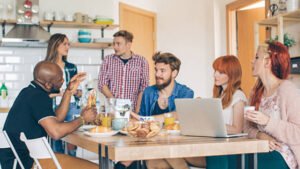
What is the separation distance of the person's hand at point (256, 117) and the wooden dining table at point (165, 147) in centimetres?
11

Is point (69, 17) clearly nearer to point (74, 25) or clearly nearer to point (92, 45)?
point (74, 25)

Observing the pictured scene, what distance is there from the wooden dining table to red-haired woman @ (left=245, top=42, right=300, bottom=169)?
0.20 metres

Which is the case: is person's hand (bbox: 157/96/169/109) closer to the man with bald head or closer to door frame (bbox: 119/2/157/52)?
the man with bald head

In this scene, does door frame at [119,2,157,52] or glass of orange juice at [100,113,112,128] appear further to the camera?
door frame at [119,2,157,52]

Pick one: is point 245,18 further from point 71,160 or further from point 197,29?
point 71,160

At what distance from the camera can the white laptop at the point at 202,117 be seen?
2.21 m

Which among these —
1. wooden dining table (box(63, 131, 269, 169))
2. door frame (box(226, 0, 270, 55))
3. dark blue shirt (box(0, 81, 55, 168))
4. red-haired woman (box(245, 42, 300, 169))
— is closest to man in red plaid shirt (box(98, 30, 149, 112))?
dark blue shirt (box(0, 81, 55, 168))

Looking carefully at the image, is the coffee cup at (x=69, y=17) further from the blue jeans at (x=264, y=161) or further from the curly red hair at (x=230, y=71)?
the blue jeans at (x=264, y=161)

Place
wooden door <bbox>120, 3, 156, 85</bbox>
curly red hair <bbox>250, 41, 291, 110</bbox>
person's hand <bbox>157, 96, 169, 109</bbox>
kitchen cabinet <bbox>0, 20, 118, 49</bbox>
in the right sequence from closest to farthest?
1. curly red hair <bbox>250, 41, 291, 110</bbox>
2. person's hand <bbox>157, 96, 169, 109</bbox>
3. kitchen cabinet <bbox>0, 20, 118, 49</bbox>
4. wooden door <bbox>120, 3, 156, 85</bbox>

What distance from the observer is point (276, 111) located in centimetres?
247

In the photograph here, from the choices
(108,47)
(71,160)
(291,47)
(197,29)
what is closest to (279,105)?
(71,160)

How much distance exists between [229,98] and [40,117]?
1.13 meters

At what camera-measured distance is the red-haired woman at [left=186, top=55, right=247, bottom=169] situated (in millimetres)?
2617

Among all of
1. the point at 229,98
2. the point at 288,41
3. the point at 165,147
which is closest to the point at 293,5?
the point at 288,41
